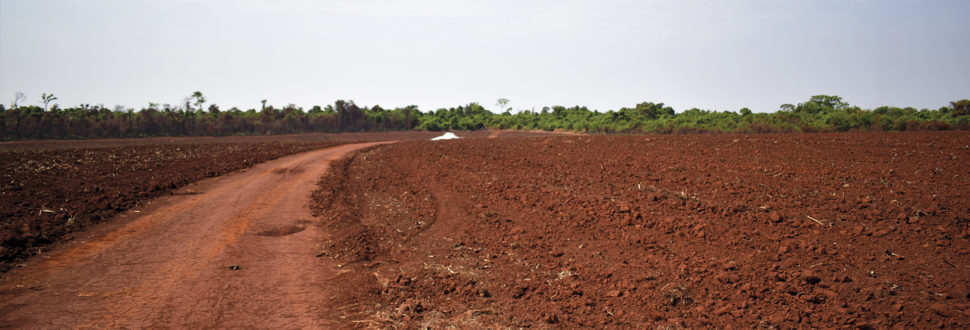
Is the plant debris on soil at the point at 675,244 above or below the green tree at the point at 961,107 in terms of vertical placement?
below

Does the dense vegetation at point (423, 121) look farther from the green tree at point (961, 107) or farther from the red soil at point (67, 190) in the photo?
the red soil at point (67, 190)

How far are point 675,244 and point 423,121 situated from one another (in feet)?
246

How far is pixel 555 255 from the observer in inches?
267

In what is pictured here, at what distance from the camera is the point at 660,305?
16.0 feet

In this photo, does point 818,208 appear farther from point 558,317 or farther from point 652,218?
point 558,317

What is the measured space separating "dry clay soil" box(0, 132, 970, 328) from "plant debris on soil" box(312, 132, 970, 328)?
1.3 inches

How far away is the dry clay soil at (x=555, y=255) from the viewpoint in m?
4.82

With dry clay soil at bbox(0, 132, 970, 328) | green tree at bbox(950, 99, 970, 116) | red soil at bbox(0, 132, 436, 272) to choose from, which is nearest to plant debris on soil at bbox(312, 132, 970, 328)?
dry clay soil at bbox(0, 132, 970, 328)

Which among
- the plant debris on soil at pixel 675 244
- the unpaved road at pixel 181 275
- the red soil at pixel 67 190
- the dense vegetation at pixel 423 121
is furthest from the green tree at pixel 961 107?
the red soil at pixel 67 190

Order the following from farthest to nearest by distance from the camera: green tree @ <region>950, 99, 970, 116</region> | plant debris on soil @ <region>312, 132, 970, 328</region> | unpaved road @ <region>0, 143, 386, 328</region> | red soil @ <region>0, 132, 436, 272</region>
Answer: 1. green tree @ <region>950, 99, 970, 116</region>
2. red soil @ <region>0, 132, 436, 272</region>
3. unpaved road @ <region>0, 143, 386, 328</region>
4. plant debris on soil @ <region>312, 132, 970, 328</region>

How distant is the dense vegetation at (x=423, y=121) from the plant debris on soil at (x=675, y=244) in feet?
49.3

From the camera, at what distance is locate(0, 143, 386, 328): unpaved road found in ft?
16.1

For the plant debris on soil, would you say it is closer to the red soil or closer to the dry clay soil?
the dry clay soil

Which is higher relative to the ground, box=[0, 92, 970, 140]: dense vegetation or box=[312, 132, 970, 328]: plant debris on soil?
box=[0, 92, 970, 140]: dense vegetation
